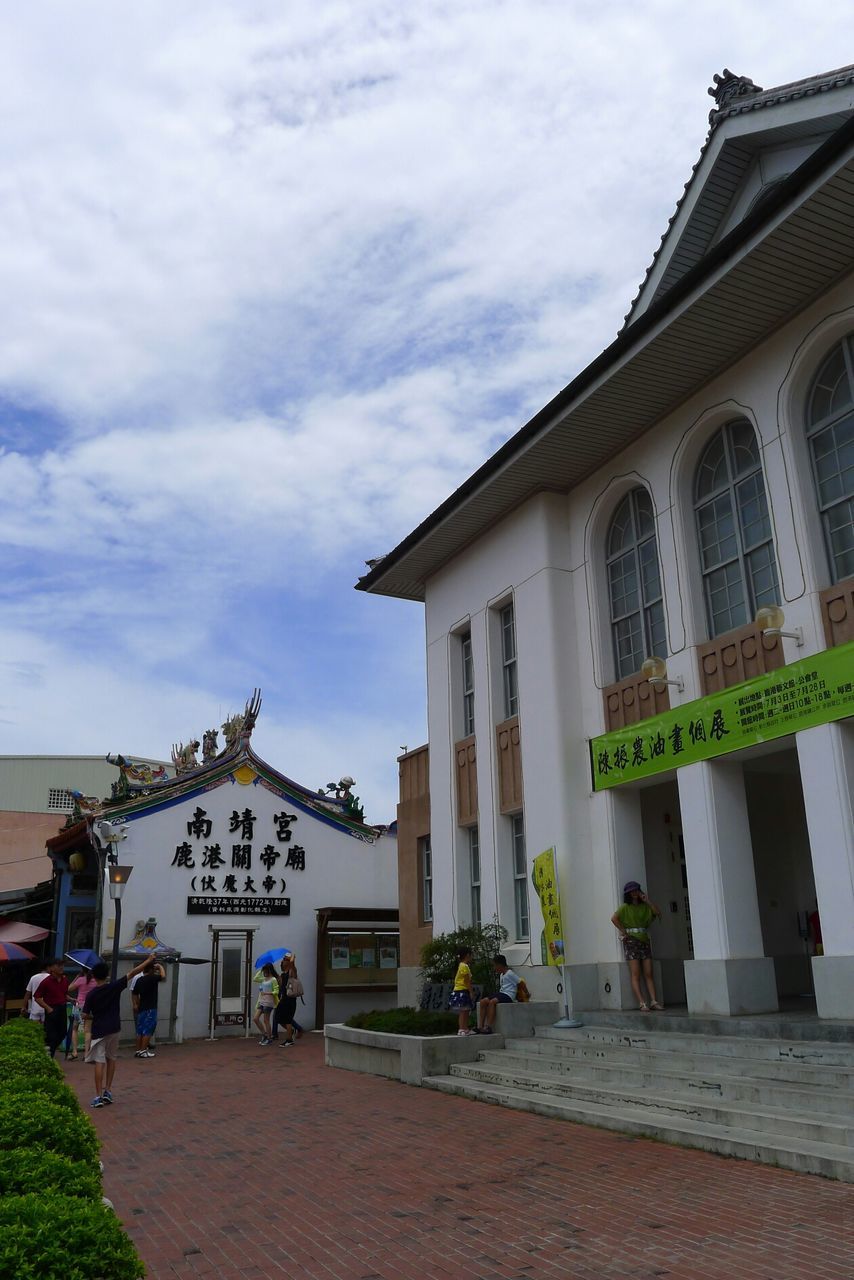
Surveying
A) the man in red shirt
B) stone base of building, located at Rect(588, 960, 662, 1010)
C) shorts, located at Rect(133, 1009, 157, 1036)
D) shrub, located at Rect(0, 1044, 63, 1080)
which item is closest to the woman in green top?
stone base of building, located at Rect(588, 960, 662, 1010)

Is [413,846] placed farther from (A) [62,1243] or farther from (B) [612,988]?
(A) [62,1243]

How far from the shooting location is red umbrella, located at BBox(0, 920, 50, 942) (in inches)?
1016

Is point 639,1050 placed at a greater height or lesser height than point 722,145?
lesser

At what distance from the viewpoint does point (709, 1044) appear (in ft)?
33.2

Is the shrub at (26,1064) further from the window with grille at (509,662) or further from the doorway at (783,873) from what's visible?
the doorway at (783,873)

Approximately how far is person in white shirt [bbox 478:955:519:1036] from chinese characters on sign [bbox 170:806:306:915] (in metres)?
11.2

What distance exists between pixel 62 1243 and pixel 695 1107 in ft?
20.9

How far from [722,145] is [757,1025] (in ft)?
38.7

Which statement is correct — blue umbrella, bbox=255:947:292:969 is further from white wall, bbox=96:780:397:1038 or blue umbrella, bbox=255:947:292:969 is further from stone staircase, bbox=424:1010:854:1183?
stone staircase, bbox=424:1010:854:1183

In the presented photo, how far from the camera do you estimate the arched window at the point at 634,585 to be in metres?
14.2

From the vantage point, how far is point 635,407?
545 inches

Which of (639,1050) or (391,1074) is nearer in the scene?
(639,1050)

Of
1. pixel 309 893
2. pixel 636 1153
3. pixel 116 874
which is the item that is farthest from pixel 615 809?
pixel 309 893

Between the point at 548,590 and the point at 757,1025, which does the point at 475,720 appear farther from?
the point at 757,1025
